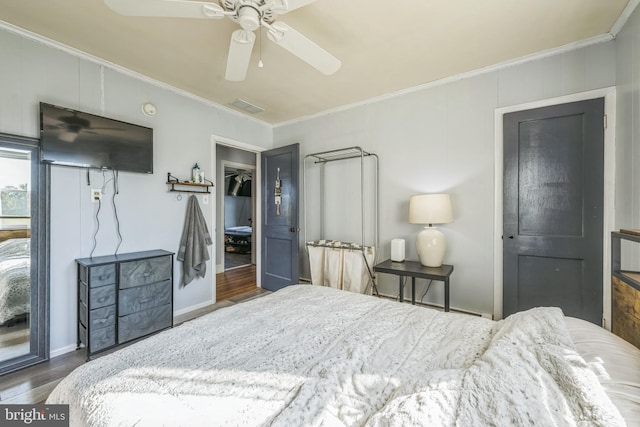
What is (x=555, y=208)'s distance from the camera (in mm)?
2309

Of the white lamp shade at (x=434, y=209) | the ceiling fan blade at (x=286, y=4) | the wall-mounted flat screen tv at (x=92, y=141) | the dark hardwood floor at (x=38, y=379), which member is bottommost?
the dark hardwood floor at (x=38, y=379)

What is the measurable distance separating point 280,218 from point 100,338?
2.31 m

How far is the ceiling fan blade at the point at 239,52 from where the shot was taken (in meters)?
1.62

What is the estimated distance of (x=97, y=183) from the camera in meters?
2.46

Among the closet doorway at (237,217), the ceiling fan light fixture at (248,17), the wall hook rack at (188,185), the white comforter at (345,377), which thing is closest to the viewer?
the white comforter at (345,377)

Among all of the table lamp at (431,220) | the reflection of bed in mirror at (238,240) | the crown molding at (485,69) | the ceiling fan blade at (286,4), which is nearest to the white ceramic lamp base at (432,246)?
the table lamp at (431,220)

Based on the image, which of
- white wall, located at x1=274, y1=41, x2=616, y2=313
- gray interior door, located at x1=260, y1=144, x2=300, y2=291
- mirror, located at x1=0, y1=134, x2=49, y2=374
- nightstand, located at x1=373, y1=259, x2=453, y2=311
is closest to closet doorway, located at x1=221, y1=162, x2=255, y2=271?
gray interior door, located at x1=260, y1=144, x2=300, y2=291

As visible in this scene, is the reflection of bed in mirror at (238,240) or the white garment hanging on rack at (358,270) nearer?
the white garment hanging on rack at (358,270)

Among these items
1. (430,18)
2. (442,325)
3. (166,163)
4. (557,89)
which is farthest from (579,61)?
(166,163)

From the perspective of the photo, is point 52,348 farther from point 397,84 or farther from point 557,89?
point 557,89

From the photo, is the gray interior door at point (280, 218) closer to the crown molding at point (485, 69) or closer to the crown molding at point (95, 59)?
the crown molding at point (485, 69)

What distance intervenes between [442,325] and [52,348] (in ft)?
10.0

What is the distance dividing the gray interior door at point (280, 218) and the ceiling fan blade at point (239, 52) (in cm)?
170

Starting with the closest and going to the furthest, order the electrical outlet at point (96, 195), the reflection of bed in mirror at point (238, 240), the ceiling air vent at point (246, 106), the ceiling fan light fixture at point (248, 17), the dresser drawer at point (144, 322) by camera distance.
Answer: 1. the ceiling fan light fixture at point (248, 17)
2. the dresser drawer at point (144, 322)
3. the electrical outlet at point (96, 195)
4. the ceiling air vent at point (246, 106)
5. the reflection of bed in mirror at point (238, 240)
